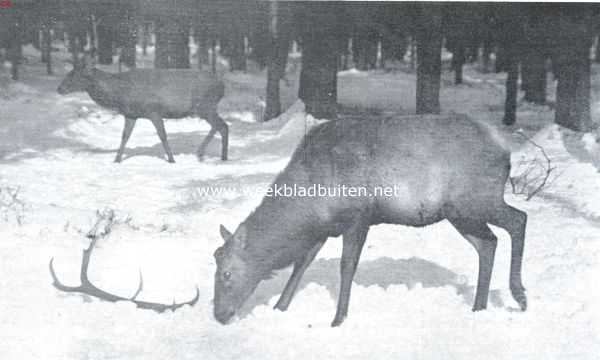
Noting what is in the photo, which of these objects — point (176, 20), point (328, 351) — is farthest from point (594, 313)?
point (176, 20)

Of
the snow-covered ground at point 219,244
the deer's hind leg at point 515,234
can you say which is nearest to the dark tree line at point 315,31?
the snow-covered ground at point 219,244

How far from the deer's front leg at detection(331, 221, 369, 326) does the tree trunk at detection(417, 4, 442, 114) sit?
2.74m

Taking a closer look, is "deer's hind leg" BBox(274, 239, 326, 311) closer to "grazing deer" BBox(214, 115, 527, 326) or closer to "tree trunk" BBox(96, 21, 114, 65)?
"grazing deer" BBox(214, 115, 527, 326)

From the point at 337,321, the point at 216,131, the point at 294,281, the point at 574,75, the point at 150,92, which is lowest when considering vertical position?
the point at 337,321

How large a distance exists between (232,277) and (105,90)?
4012mm

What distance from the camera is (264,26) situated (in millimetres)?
9352

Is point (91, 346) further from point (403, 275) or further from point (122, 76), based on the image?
point (122, 76)

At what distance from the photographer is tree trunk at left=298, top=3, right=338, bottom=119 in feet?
27.7

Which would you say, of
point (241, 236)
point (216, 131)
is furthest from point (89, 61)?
point (241, 236)

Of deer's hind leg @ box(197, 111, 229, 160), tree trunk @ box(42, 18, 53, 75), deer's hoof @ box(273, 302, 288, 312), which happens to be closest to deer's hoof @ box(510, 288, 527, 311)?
deer's hoof @ box(273, 302, 288, 312)

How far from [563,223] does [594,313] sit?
170cm

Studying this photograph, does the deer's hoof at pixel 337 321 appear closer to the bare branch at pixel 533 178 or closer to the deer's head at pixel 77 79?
the bare branch at pixel 533 178

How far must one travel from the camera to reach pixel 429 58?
7.94 meters

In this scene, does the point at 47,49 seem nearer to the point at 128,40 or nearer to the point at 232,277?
the point at 128,40
